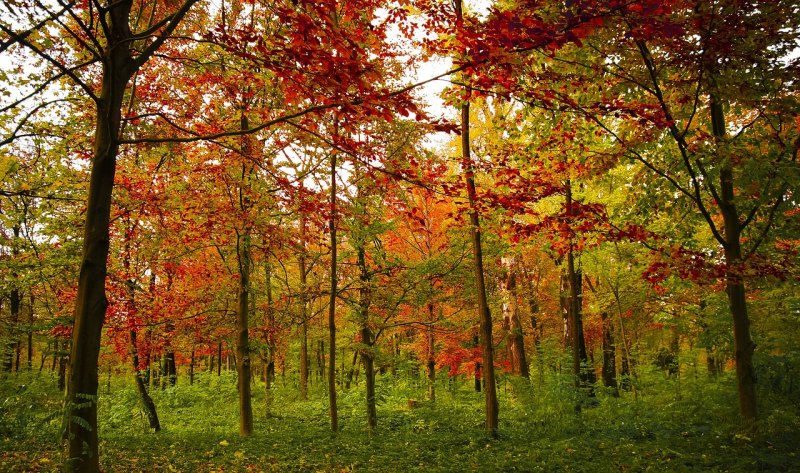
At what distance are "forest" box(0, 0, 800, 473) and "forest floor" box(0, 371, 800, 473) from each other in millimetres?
76

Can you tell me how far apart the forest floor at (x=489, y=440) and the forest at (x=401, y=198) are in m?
0.08

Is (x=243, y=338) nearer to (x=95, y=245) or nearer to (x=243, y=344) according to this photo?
(x=243, y=344)

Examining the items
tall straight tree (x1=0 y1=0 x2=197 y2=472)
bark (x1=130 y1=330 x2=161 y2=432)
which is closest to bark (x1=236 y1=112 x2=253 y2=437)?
bark (x1=130 y1=330 x2=161 y2=432)

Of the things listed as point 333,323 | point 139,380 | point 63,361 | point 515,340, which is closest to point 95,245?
point 333,323

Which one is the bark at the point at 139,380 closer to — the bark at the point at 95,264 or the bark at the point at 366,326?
the bark at the point at 366,326

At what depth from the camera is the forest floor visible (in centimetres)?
596

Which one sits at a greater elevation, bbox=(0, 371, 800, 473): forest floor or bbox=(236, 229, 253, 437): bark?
bbox=(236, 229, 253, 437): bark

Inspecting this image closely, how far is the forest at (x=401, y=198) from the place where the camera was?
409cm

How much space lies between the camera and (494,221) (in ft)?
26.7

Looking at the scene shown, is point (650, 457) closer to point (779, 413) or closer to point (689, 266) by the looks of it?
point (779, 413)

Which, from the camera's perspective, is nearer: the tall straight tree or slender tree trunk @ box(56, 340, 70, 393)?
the tall straight tree

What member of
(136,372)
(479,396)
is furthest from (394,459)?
(479,396)

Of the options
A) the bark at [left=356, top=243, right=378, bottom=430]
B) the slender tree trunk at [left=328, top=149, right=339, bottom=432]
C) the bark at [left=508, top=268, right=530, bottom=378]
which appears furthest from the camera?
the bark at [left=508, top=268, right=530, bottom=378]

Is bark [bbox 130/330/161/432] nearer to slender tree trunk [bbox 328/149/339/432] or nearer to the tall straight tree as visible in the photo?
slender tree trunk [bbox 328/149/339/432]
